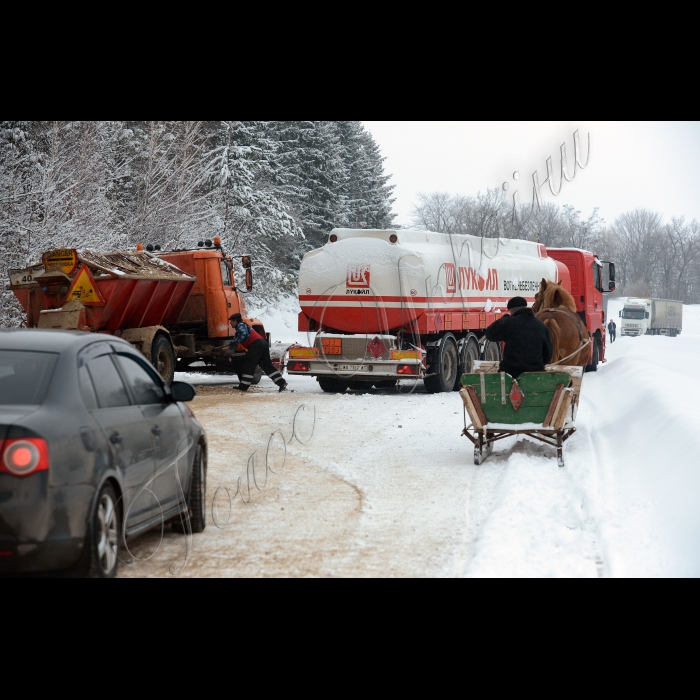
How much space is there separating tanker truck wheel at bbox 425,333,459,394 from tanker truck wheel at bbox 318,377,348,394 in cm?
187

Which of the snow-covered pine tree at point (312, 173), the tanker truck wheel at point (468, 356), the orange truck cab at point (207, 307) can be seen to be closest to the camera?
the tanker truck wheel at point (468, 356)

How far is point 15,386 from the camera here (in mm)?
5551

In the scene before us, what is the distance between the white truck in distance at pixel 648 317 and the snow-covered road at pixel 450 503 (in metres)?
64.3

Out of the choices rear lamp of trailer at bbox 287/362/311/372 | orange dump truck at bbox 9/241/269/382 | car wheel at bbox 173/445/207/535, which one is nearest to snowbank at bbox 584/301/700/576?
car wheel at bbox 173/445/207/535

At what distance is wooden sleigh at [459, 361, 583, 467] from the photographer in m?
11.0

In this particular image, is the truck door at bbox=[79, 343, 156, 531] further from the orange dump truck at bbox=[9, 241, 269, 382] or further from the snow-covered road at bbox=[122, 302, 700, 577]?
the orange dump truck at bbox=[9, 241, 269, 382]

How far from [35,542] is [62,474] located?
38 centimetres

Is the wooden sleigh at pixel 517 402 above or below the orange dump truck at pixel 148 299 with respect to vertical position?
below

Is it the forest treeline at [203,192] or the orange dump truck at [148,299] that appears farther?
the forest treeline at [203,192]

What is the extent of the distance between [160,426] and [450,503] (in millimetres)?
3150

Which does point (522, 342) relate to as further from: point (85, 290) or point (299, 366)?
point (299, 366)

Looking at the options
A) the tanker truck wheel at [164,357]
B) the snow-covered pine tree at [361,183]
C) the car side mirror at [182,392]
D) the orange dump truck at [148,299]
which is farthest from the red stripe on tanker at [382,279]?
the snow-covered pine tree at [361,183]

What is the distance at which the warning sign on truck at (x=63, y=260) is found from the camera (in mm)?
16828

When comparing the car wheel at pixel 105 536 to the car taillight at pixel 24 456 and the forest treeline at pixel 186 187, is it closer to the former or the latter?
the car taillight at pixel 24 456
